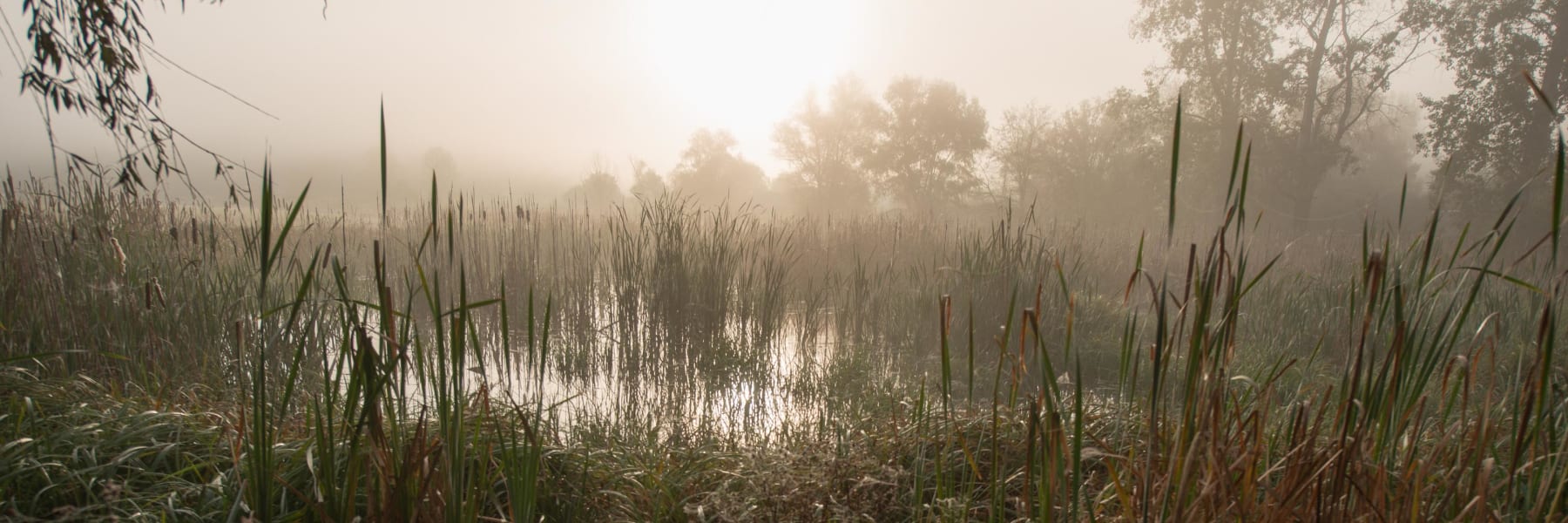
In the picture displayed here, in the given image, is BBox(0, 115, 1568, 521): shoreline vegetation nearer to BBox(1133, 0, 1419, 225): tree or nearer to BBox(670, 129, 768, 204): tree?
BBox(1133, 0, 1419, 225): tree

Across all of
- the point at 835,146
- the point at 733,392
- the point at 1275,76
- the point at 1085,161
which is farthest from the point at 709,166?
the point at 733,392

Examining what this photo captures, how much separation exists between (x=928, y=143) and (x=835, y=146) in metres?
4.42

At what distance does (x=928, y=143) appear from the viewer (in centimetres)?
2769

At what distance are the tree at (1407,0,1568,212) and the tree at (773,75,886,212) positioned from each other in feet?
58.5

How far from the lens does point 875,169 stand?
93.4 ft

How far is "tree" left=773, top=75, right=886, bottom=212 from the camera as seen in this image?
29.3 metres

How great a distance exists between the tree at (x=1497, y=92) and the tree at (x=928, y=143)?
1541 cm

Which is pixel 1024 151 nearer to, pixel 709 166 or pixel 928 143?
pixel 928 143

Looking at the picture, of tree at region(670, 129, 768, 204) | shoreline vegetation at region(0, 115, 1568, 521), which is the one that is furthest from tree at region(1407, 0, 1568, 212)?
tree at region(670, 129, 768, 204)

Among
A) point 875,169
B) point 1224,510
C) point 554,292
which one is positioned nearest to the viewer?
point 1224,510

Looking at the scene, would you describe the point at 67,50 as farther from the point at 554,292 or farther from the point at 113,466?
the point at 554,292

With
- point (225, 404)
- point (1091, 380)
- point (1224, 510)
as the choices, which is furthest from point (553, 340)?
point (1224, 510)

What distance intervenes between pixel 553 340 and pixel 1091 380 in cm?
362

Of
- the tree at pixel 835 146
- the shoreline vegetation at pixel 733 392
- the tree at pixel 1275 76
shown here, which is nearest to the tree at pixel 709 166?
the tree at pixel 835 146
